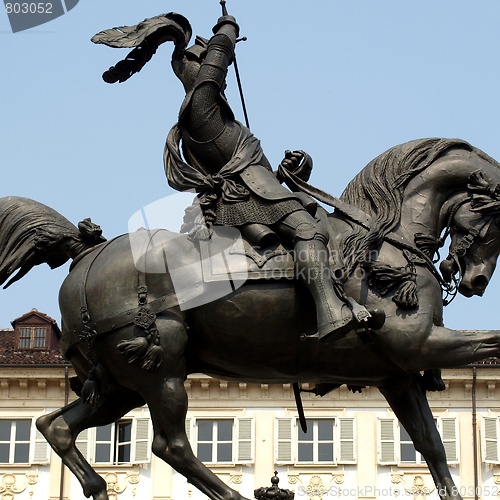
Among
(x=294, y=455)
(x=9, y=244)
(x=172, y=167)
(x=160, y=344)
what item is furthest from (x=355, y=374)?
(x=294, y=455)

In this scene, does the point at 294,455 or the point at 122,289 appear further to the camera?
the point at 294,455

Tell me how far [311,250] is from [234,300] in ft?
2.47

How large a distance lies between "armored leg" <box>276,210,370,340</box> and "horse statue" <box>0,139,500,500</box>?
265 millimetres

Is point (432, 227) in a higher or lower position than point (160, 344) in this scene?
higher

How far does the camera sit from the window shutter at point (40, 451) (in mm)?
45594

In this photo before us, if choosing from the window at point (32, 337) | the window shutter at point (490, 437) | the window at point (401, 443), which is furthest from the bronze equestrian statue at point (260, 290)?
the window at point (32, 337)

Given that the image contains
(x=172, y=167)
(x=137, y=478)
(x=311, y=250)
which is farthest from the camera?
(x=137, y=478)

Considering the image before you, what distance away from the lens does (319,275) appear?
37.0 feet

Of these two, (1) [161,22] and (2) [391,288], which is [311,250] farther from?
(1) [161,22]

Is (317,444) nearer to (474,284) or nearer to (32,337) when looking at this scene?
(32,337)

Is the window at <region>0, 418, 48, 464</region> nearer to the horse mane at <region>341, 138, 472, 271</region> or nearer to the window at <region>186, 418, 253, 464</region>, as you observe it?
the window at <region>186, 418, 253, 464</region>

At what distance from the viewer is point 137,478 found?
45.2 m

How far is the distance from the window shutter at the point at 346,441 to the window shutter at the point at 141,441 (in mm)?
6111

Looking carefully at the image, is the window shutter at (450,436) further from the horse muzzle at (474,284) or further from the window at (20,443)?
the horse muzzle at (474,284)
